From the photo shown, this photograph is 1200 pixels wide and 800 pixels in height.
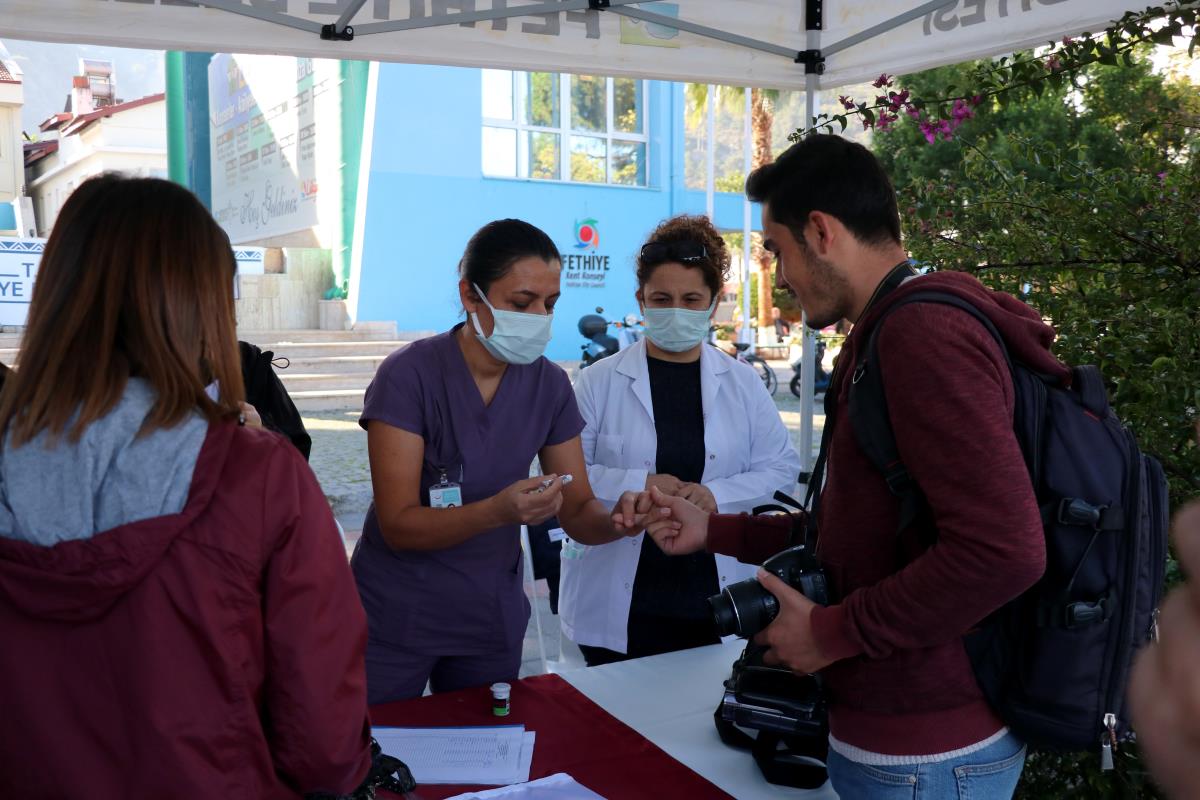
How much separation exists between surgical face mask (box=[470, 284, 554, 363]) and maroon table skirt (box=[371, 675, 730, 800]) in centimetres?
77

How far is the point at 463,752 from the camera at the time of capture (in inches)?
75.0

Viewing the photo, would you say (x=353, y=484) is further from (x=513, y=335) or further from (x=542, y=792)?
(x=542, y=792)

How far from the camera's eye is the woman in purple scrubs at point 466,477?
2250 mm

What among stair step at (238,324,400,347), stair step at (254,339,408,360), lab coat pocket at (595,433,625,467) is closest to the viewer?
lab coat pocket at (595,433,625,467)

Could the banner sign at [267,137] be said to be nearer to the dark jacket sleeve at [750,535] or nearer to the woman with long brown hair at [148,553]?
the dark jacket sleeve at [750,535]

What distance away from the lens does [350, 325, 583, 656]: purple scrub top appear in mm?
2297

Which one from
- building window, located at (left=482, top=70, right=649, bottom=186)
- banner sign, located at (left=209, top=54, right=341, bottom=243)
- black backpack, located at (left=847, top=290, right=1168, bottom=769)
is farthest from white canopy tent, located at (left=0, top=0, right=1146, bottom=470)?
banner sign, located at (left=209, top=54, right=341, bottom=243)

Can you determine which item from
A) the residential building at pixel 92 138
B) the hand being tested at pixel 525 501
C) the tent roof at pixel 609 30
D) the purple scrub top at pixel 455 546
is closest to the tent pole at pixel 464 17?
the tent roof at pixel 609 30

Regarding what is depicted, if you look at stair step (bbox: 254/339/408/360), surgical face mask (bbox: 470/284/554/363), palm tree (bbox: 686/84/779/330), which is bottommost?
stair step (bbox: 254/339/408/360)

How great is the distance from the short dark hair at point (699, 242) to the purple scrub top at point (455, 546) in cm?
78

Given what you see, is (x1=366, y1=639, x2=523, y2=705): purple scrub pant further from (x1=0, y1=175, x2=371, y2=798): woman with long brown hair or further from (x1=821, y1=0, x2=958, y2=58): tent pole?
(x1=821, y1=0, x2=958, y2=58): tent pole

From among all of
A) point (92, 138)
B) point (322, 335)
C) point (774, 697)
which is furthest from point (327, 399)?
point (92, 138)

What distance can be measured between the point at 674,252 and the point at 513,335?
0.74 m

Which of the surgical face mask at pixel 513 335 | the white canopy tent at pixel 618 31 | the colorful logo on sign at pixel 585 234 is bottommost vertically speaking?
the surgical face mask at pixel 513 335
